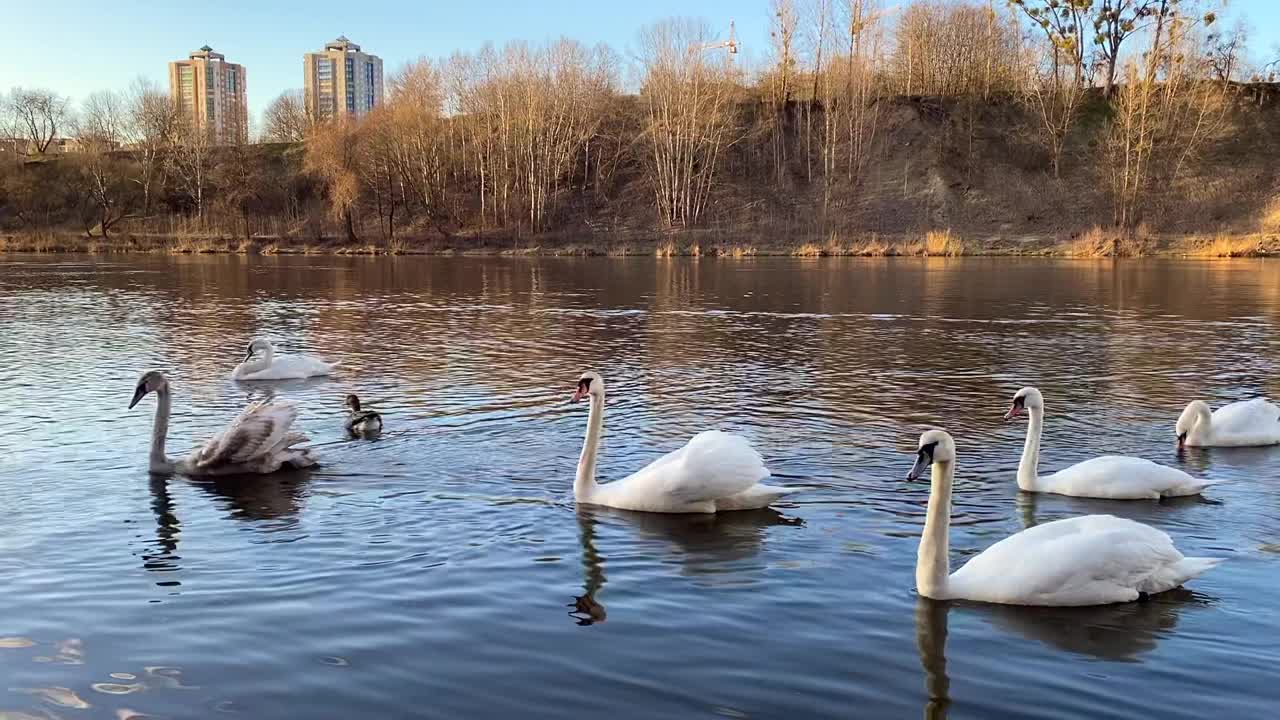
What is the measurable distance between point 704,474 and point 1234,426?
5862 millimetres

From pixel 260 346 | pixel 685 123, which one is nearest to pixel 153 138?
pixel 685 123

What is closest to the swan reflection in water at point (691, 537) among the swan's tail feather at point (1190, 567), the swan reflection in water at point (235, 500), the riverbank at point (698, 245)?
the swan reflection in water at point (235, 500)

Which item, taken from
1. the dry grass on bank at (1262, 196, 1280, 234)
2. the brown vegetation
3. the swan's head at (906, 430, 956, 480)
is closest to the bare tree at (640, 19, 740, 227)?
the brown vegetation

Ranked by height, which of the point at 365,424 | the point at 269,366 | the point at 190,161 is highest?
the point at 190,161

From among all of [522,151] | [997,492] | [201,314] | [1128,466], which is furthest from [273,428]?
[522,151]

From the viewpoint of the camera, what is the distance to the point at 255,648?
19.2 feet

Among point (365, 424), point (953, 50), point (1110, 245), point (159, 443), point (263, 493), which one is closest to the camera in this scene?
point (263, 493)

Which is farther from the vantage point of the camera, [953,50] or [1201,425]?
[953,50]

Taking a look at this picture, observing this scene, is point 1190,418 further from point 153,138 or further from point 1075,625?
point 153,138

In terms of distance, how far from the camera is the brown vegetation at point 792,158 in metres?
58.7

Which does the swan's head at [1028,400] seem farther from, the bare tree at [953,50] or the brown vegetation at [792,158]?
the bare tree at [953,50]

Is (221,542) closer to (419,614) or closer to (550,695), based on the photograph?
(419,614)

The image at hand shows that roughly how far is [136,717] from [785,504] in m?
5.17

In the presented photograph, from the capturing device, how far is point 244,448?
9727 mm
